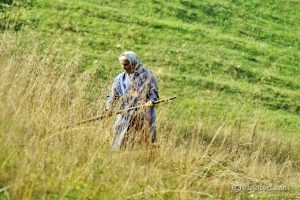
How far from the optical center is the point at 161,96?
18.0 m

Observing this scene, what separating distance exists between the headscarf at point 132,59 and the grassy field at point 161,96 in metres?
0.58

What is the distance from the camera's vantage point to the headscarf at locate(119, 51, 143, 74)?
798 centimetres

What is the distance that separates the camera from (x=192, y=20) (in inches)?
1039

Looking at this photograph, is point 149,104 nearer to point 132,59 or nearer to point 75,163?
point 132,59

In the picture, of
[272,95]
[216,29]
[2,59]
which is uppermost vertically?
[2,59]

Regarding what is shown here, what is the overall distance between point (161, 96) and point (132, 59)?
10.0 m

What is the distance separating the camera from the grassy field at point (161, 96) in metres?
4.45

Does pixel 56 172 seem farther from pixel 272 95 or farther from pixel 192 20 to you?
pixel 192 20

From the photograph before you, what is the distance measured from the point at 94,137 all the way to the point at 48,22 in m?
17.9

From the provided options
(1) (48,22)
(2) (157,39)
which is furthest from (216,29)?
(1) (48,22)

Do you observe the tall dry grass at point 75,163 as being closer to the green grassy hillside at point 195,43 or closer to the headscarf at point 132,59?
the headscarf at point 132,59

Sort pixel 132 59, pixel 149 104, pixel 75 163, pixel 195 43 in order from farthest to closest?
pixel 195 43
pixel 132 59
pixel 149 104
pixel 75 163

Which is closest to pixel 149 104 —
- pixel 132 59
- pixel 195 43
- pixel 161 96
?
pixel 132 59

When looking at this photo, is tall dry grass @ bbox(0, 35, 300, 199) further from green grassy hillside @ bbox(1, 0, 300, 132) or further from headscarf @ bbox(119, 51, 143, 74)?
green grassy hillside @ bbox(1, 0, 300, 132)
